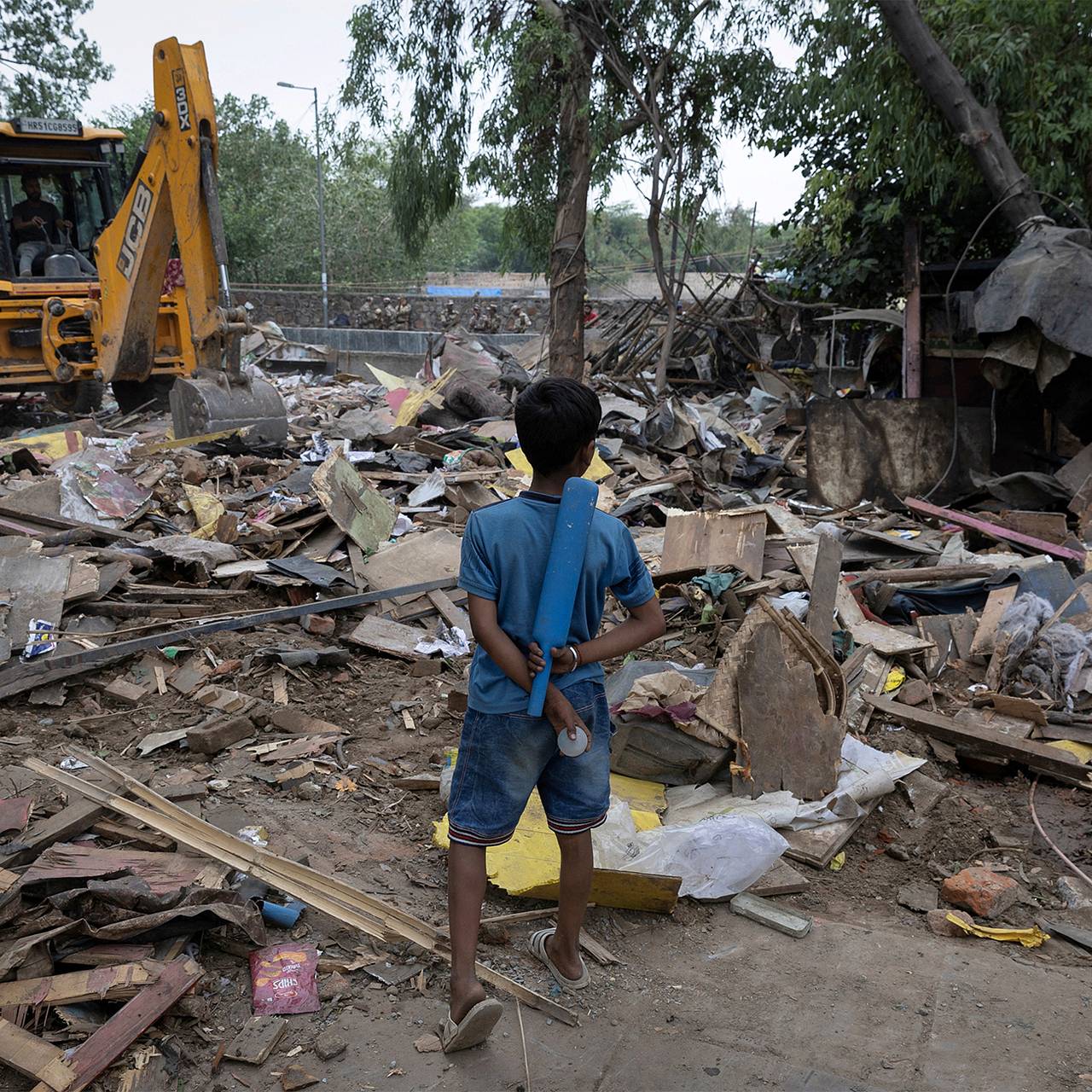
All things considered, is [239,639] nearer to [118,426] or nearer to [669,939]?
[669,939]

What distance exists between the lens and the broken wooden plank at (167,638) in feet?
16.0

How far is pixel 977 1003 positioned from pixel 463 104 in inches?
530

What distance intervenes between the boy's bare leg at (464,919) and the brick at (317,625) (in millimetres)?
3397

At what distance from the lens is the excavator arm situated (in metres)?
9.58

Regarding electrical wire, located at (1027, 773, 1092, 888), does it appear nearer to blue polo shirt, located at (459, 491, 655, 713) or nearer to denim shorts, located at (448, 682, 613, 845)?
denim shorts, located at (448, 682, 613, 845)

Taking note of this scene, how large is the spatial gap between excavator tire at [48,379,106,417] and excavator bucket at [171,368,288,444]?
321 cm

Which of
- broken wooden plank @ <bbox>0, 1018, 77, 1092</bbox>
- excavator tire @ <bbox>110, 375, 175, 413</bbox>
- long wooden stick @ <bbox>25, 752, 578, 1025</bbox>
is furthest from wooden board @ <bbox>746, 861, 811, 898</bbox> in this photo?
excavator tire @ <bbox>110, 375, 175, 413</bbox>

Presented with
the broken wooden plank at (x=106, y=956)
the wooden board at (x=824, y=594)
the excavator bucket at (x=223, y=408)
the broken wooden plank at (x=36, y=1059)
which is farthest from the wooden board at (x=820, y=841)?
the excavator bucket at (x=223, y=408)

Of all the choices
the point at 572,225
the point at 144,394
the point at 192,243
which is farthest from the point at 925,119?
the point at 144,394

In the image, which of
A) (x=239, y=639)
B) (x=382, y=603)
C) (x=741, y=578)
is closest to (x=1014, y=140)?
(x=741, y=578)

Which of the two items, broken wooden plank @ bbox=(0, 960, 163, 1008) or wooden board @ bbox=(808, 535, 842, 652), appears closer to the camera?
broken wooden plank @ bbox=(0, 960, 163, 1008)

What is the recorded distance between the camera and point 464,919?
2566 millimetres

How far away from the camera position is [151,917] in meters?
2.72

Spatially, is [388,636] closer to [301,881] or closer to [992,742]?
[301,881]
